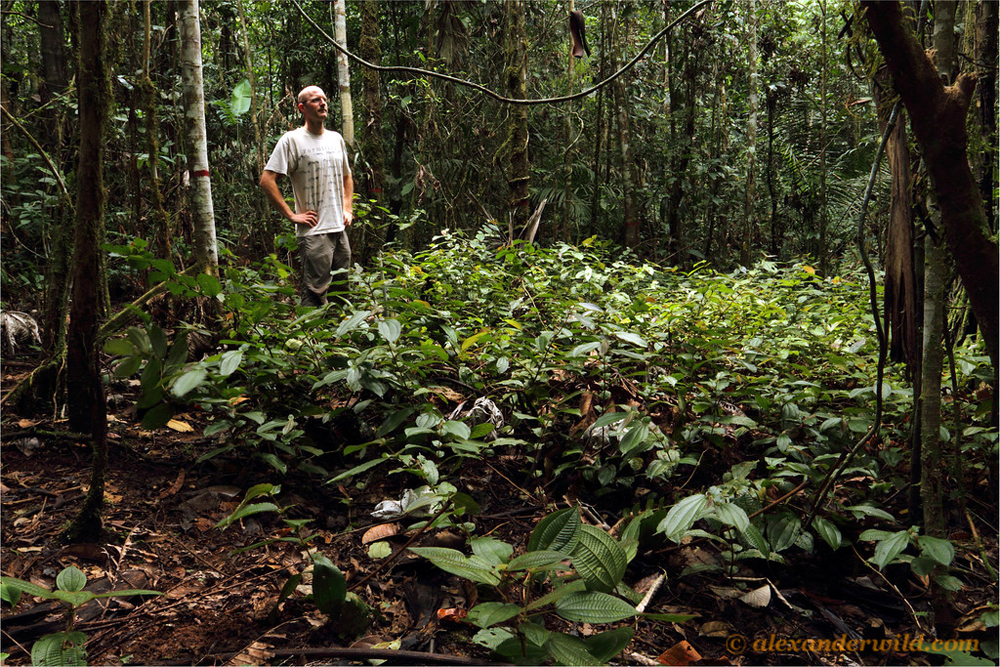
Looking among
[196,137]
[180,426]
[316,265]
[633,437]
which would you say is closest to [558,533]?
[633,437]

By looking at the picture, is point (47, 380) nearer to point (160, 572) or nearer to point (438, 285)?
point (160, 572)

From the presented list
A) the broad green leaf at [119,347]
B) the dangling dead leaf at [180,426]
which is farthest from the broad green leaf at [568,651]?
the dangling dead leaf at [180,426]

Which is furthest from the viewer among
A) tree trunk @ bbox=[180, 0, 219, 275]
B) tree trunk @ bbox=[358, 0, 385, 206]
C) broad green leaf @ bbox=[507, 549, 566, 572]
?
tree trunk @ bbox=[358, 0, 385, 206]

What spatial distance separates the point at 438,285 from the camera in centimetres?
390

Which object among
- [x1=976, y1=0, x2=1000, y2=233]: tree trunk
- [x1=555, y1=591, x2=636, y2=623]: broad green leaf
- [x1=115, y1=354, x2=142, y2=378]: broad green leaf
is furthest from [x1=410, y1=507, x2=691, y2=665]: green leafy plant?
[x1=976, y1=0, x2=1000, y2=233]: tree trunk

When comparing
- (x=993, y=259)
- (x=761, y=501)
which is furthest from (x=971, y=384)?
(x=993, y=259)

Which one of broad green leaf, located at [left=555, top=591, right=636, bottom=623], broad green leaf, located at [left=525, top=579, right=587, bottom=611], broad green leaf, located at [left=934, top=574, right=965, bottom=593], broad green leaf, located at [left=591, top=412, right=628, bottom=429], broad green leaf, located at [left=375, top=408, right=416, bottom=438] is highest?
broad green leaf, located at [left=591, top=412, right=628, bottom=429]

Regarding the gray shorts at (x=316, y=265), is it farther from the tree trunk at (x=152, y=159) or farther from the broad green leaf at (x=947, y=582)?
the broad green leaf at (x=947, y=582)

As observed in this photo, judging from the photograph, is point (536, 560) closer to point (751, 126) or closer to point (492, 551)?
point (492, 551)

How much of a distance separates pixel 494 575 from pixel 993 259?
145 centimetres

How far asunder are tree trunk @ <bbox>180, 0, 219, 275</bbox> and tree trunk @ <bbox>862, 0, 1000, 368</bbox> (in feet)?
13.3

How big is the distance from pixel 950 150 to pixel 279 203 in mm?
4099

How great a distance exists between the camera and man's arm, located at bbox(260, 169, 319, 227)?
4.52 m

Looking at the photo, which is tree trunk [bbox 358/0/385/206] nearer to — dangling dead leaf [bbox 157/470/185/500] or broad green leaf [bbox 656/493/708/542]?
dangling dead leaf [bbox 157/470/185/500]
